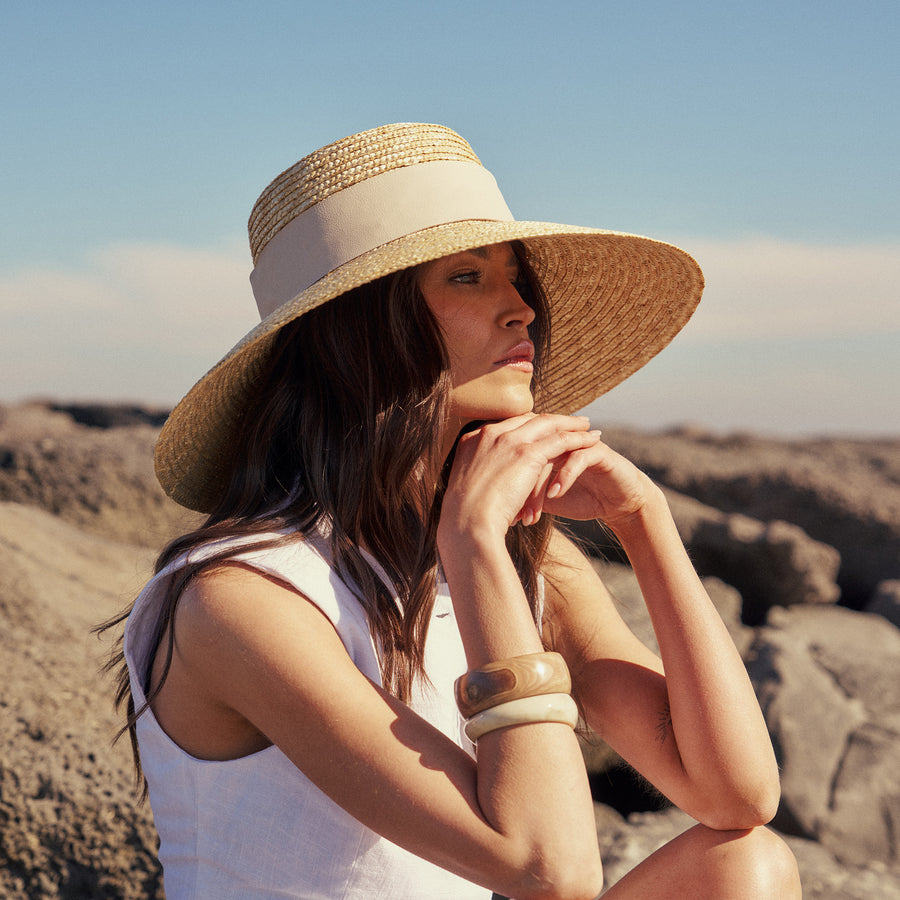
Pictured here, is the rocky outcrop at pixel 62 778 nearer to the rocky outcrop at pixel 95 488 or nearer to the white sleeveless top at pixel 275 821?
the white sleeveless top at pixel 275 821

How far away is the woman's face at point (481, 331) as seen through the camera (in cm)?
196

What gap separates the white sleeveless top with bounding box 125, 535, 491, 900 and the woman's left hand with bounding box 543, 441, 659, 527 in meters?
0.51

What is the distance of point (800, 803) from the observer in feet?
11.9

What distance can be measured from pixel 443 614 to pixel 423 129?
1060 millimetres

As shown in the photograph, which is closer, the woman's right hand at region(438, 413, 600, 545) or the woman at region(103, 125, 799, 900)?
the woman at region(103, 125, 799, 900)

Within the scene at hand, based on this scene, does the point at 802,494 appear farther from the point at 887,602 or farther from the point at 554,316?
the point at 554,316

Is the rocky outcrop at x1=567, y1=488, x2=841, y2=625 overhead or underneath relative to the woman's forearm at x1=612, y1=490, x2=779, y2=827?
underneath

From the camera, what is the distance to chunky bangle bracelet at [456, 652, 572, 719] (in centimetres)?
153

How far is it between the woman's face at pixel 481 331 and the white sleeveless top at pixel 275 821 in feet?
1.58

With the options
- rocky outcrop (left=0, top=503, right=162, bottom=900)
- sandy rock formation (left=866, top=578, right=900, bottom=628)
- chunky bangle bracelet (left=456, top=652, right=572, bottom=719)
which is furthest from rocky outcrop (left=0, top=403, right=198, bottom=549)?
sandy rock formation (left=866, top=578, right=900, bottom=628)

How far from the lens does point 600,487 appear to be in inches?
80.3

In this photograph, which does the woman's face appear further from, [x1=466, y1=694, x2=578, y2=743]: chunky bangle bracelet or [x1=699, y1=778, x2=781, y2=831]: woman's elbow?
[x1=699, y1=778, x2=781, y2=831]: woman's elbow

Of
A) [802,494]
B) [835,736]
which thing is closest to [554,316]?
[835,736]

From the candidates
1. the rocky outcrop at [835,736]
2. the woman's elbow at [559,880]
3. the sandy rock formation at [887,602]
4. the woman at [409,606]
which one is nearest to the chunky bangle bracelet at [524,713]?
the woman at [409,606]
